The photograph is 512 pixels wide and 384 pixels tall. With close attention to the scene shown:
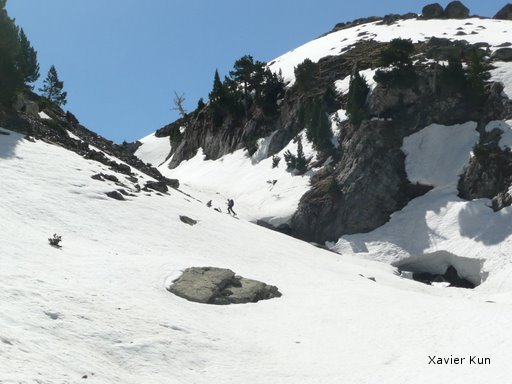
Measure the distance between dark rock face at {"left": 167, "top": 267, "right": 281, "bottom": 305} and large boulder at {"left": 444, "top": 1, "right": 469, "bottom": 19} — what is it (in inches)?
3786

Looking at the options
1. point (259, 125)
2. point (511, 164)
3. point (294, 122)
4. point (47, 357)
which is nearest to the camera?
point (47, 357)

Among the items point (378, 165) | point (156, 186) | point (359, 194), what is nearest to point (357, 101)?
point (378, 165)

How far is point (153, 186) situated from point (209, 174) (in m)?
26.6

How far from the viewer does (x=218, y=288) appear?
20172 millimetres

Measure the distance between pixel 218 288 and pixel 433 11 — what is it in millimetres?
100673

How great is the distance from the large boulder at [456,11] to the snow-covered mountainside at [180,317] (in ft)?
285

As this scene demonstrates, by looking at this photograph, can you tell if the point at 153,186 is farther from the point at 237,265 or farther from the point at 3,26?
the point at 3,26

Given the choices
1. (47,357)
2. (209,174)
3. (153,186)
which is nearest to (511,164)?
(153,186)

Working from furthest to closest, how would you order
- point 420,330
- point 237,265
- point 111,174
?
1. point 111,174
2. point 237,265
3. point 420,330

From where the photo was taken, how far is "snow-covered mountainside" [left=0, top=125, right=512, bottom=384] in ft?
42.4

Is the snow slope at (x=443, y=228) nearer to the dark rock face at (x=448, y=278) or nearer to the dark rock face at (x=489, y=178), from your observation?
the dark rock face at (x=448, y=278)

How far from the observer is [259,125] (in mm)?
67000

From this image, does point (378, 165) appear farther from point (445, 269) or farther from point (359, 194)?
point (445, 269)

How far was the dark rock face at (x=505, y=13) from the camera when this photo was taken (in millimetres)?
101750
